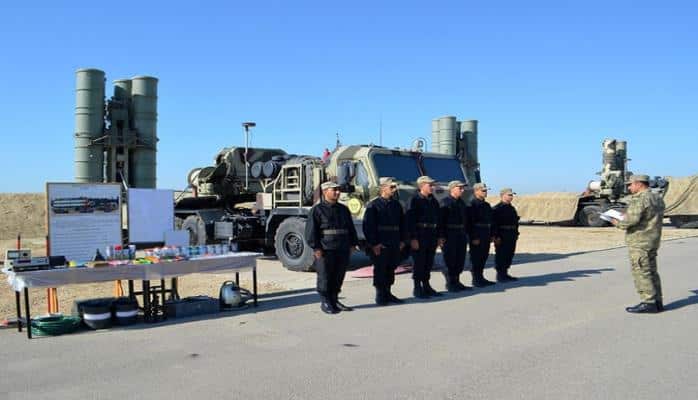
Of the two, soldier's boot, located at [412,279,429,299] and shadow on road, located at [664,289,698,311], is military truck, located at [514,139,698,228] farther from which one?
soldier's boot, located at [412,279,429,299]

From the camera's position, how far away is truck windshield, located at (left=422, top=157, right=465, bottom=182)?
12.9 metres

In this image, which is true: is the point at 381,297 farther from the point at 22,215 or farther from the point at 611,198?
the point at 22,215

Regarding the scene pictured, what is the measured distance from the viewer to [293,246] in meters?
12.4

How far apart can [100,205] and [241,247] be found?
7.10 m

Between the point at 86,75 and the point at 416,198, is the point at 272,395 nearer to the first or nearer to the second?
the point at 416,198

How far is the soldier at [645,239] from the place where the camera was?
24.4ft

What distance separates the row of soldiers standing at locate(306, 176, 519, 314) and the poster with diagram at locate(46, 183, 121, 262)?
252 cm

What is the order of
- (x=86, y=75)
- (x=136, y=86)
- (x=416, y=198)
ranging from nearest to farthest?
(x=416, y=198)
(x=86, y=75)
(x=136, y=86)

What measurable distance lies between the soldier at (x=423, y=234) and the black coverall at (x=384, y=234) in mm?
300

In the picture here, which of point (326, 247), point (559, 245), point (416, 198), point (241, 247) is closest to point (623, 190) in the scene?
point (559, 245)

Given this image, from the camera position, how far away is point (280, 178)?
13.3 m

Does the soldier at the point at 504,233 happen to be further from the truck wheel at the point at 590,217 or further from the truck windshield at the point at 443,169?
the truck wheel at the point at 590,217

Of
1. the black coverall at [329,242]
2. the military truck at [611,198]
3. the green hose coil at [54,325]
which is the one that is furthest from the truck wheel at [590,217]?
the green hose coil at [54,325]

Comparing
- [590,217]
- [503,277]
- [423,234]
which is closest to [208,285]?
[423,234]
